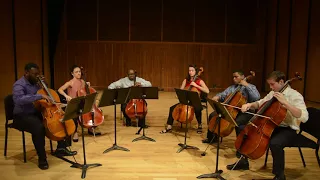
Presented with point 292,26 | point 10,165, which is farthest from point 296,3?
point 10,165

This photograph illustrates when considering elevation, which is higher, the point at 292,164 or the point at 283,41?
the point at 283,41

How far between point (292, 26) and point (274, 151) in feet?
24.4

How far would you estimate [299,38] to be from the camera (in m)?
9.30

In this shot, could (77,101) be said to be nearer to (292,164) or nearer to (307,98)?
(292,164)

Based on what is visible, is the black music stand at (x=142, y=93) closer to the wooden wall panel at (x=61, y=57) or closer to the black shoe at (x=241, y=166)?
the black shoe at (x=241, y=166)

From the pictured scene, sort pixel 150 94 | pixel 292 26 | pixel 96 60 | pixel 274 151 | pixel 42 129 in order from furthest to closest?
pixel 96 60, pixel 292 26, pixel 150 94, pixel 42 129, pixel 274 151

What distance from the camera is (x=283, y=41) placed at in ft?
33.6

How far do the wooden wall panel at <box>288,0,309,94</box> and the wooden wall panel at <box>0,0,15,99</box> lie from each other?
27.0ft

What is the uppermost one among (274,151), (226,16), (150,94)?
(226,16)

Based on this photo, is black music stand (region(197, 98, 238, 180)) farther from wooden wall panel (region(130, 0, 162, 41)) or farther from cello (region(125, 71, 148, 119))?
wooden wall panel (region(130, 0, 162, 41))

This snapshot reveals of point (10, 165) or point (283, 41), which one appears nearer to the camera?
point (10, 165)

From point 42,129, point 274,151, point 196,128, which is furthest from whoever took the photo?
point 196,128

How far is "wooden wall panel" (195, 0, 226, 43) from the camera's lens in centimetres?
1114

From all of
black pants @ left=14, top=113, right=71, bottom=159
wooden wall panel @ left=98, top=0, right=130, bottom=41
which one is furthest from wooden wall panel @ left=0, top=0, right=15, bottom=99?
black pants @ left=14, top=113, right=71, bottom=159
